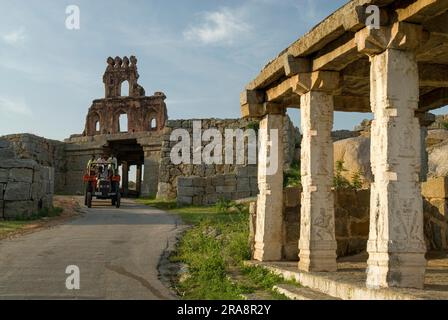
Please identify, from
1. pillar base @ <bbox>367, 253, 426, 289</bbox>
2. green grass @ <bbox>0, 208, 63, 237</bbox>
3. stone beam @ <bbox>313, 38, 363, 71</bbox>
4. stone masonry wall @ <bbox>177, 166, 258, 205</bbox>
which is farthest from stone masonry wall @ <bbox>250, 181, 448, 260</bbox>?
stone masonry wall @ <bbox>177, 166, 258, 205</bbox>

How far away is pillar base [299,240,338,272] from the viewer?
6754 millimetres

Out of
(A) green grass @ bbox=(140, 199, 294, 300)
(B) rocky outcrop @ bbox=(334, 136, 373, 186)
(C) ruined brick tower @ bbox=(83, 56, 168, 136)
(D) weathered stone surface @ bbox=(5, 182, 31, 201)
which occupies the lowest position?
(A) green grass @ bbox=(140, 199, 294, 300)

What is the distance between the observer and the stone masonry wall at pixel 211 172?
62.6 ft

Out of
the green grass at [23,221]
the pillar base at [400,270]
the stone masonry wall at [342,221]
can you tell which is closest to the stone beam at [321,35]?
the stone masonry wall at [342,221]

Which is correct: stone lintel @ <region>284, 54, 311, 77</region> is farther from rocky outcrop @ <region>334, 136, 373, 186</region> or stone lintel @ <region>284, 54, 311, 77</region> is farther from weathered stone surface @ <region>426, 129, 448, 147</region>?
weathered stone surface @ <region>426, 129, 448, 147</region>

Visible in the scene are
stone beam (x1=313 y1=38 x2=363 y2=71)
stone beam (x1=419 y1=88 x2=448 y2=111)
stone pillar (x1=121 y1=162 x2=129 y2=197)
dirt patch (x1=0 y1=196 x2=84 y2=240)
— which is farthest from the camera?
stone pillar (x1=121 y1=162 x2=129 y2=197)

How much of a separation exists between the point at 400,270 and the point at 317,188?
211 cm

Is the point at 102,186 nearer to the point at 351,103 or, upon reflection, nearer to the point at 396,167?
the point at 351,103

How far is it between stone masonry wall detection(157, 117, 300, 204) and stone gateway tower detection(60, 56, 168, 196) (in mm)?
2079

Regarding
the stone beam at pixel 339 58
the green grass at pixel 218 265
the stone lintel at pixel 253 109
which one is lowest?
the green grass at pixel 218 265

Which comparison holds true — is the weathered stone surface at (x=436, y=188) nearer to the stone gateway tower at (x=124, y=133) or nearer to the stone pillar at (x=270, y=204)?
the stone pillar at (x=270, y=204)

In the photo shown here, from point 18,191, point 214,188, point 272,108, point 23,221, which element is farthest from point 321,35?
point 214,188

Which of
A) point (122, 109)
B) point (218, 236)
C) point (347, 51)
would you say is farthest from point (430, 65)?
point (122, 109)

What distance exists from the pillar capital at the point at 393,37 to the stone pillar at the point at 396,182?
2.9 inches
